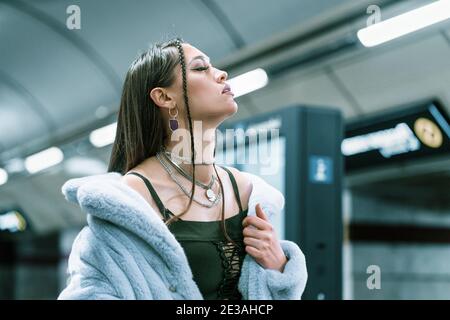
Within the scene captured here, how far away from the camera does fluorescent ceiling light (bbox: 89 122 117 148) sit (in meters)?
6.82

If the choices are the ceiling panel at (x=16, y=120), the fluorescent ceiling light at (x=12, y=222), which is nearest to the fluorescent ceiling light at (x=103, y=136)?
the ceiling panel at (x=16, y=120)

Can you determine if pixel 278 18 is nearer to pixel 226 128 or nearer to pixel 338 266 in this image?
pixel 226 128

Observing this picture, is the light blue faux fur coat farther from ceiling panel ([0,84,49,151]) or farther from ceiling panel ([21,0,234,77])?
ceiling panel ([0,84,49,151])

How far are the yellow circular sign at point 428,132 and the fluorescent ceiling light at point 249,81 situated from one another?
1.52 meters

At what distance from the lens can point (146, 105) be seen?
152 cm

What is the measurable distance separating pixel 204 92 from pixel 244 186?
10.4 inches

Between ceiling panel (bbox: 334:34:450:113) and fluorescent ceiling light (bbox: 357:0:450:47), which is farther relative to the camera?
ceiling panel (bbox: 334:34:450:113)

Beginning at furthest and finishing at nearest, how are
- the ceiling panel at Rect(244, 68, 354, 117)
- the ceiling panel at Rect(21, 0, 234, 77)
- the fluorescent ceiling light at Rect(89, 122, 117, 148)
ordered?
1. the fluorescent ceiling light at Rect(89, 122, 117, 148)
2. the ceiling panel at Rect(244, 68, 354, 117)
3. the ceiling panel at Rect(21, 0, 234, 77)

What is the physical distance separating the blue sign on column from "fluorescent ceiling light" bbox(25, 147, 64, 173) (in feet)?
18.7

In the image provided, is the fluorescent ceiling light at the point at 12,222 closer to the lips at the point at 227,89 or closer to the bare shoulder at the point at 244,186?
the bare shoulder at the point at 244,186

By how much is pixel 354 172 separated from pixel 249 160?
11.4ft

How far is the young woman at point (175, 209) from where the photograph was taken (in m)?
1.37

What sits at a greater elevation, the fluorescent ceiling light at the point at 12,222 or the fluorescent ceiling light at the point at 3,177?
the fluorescent ceiling light at the point at 3,177

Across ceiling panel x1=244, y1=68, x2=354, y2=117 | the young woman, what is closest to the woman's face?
the young woman
